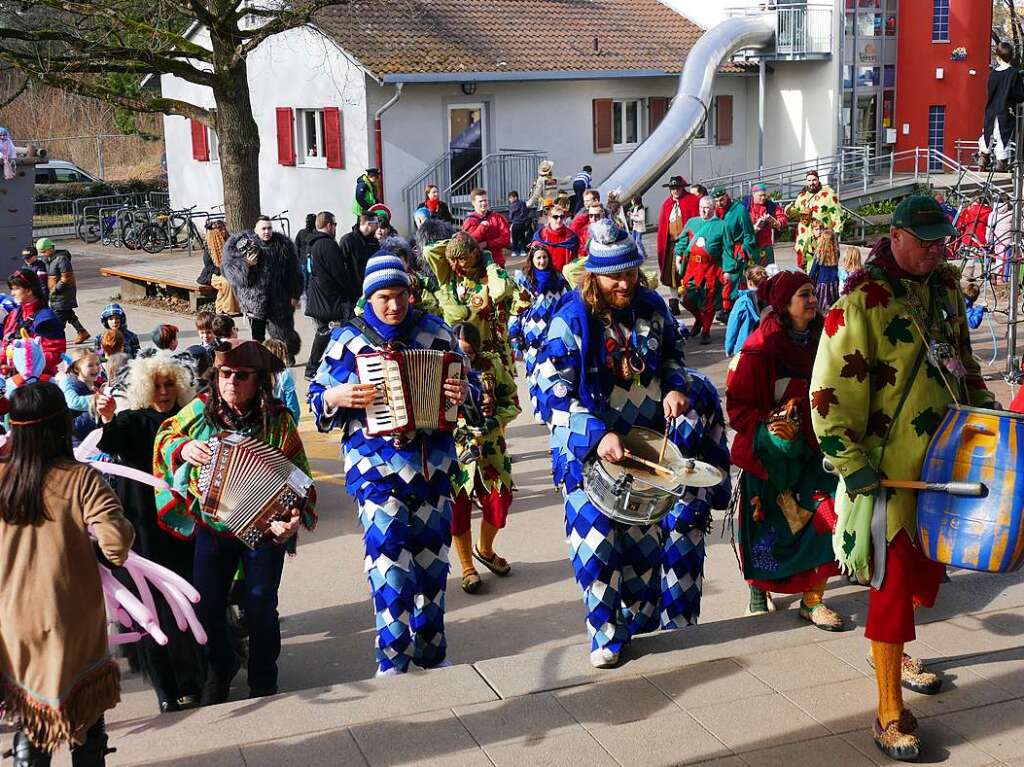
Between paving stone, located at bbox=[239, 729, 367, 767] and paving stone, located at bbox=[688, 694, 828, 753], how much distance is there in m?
1.29

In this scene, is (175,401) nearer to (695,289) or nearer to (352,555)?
(352,555)

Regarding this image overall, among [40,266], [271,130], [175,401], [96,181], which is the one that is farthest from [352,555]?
[96,181]

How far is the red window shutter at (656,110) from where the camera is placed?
29156 mm

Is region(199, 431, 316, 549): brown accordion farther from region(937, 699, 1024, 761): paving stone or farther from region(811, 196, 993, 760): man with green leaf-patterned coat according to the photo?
region(937, 699, 1024, 761): paving stone

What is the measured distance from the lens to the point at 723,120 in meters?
30.5

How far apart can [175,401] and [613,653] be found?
2.27 m

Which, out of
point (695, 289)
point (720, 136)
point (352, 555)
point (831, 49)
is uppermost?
point (831, 49)

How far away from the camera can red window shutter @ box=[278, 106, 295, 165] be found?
26812 mm

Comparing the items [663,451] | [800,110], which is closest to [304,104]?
[800,110]

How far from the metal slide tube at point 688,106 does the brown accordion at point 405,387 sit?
18.9 metres

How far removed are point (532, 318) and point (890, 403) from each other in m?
4.50

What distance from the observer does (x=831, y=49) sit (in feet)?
98.4

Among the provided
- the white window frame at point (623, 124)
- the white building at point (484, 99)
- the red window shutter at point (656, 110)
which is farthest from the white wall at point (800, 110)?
the white window frame at point (623, 124)

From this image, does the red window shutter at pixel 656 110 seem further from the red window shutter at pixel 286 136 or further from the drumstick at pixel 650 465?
the drumstick at pixel 650 465
